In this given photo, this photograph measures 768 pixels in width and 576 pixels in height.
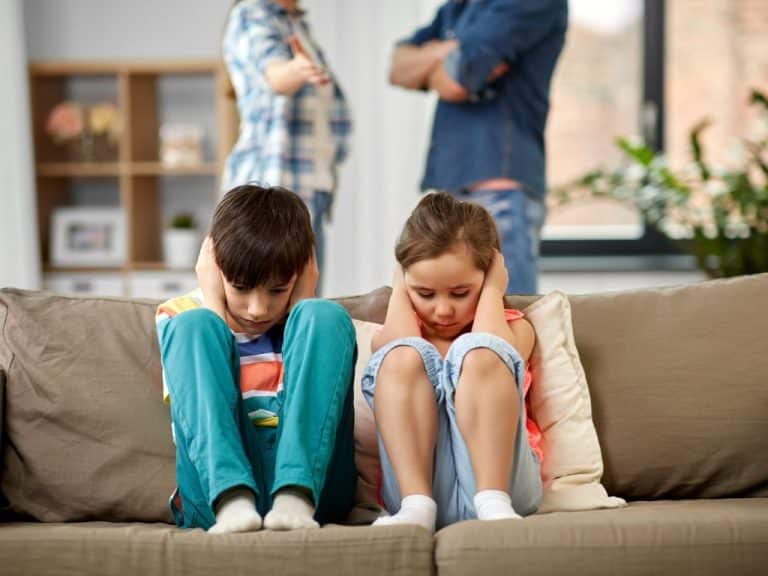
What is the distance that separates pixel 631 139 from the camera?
4602 millimetres

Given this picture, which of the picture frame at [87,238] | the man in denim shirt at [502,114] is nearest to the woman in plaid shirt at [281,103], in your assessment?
the man in denim shirt at [502,114]

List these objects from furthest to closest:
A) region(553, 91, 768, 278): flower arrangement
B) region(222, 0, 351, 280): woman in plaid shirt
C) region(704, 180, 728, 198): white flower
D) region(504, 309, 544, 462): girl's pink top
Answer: region(704, 180, 728, 198): white flower < region(553, 91, 768, 278): flower arrangement < region(222, 0, 351, 280): woman in plaid shirt < region(504, 309, 544, 462): girl's pink top

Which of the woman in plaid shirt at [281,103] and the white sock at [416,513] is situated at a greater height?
the woman in plaid shirt at [281,103]

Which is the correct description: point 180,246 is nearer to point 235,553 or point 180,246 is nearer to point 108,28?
point 108,28

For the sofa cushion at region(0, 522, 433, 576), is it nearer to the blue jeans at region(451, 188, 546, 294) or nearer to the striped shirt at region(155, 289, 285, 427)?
the striped shirt at region(155, 289, 285, 427)

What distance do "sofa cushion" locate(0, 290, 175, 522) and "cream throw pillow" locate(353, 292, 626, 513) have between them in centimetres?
35

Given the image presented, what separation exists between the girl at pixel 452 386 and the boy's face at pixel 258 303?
0.19m

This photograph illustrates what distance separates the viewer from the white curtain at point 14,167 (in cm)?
448

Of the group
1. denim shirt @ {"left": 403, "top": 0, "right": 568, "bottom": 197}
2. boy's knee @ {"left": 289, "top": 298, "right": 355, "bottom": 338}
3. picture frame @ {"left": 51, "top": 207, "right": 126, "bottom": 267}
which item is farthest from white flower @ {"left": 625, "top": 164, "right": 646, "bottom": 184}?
boy's knee @ {"left": 289, "top": 298, "right": 355, "bottom": 338}

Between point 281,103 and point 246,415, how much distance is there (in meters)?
1.34

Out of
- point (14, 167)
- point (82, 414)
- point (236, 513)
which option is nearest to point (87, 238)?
point (14, 167)

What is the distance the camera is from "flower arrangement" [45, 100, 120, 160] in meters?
4.63

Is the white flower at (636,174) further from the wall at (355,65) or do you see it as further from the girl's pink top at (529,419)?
the girl's pink top at (529,419)

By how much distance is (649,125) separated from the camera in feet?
15.4
